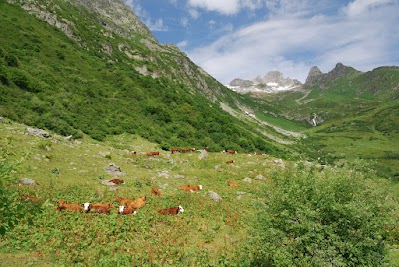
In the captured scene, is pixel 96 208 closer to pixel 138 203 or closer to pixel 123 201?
pixel 123 201

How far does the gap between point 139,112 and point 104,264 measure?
43.1 meters

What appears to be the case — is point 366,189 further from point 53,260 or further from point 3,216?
point 53,260

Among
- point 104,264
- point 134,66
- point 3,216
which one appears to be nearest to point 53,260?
point 104,264

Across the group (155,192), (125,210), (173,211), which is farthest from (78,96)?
(173,211)

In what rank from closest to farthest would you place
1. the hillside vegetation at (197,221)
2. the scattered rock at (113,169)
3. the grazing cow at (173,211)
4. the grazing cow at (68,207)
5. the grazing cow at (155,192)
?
the hillside vegetation at (197,221)
the grazing cow at (68,207)
the grazing cow at (173,211)
the grazing cow at (155,192)
the scattered rock at (113,169)

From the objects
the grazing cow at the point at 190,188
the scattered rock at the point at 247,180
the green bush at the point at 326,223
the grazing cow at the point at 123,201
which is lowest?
the grazing cow at the point at 123,201

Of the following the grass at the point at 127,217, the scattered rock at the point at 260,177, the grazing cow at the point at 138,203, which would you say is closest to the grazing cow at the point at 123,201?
the grazing cow at the point at 138,203

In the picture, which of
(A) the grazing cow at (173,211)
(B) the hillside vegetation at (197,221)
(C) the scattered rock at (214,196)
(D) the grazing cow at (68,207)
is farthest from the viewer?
(C) the scattered rock at (214,196)

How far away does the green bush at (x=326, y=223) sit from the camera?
→ 33.7 ft

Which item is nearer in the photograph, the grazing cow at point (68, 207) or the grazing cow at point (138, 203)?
the grazing cow at point (68, 207)

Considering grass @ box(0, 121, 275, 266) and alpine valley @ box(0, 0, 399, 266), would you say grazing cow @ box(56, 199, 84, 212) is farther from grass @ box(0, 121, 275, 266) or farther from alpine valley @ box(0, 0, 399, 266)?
grass @ box(0, 121, 275, 266)

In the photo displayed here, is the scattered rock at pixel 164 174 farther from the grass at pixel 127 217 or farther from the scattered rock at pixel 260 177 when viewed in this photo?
the scattered rock at pixel 260 177

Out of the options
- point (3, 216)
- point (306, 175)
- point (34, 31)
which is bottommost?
point (3, 216)

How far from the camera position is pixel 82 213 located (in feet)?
57.6
